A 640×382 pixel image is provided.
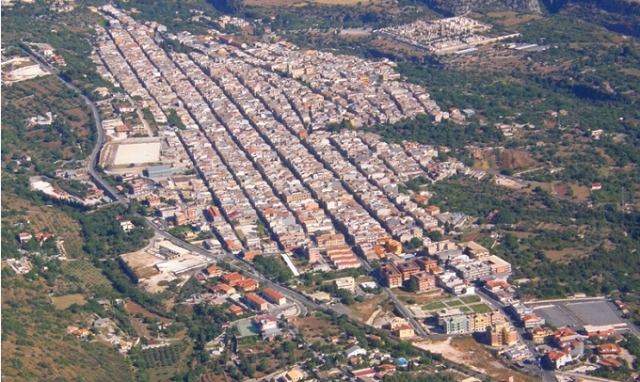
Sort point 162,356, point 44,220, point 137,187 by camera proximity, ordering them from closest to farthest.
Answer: point 162,356, point 44,220, point 137,187

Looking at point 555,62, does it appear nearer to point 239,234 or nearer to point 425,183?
point 425,183

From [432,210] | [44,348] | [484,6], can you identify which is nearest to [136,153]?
[432,210]

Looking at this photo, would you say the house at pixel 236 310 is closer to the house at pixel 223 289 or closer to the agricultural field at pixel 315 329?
the house at pixel 223 289

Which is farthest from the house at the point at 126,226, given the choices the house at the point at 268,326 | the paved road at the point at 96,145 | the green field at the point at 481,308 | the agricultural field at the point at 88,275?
the green field at the point at 481,308

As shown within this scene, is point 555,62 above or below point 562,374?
below

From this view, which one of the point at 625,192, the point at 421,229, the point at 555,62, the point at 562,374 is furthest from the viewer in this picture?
the point at 555,62

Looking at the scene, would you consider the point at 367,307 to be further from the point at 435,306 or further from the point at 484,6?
the point at 484,6

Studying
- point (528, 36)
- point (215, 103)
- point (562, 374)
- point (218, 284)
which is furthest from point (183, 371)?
Answer: point (528, 36)
